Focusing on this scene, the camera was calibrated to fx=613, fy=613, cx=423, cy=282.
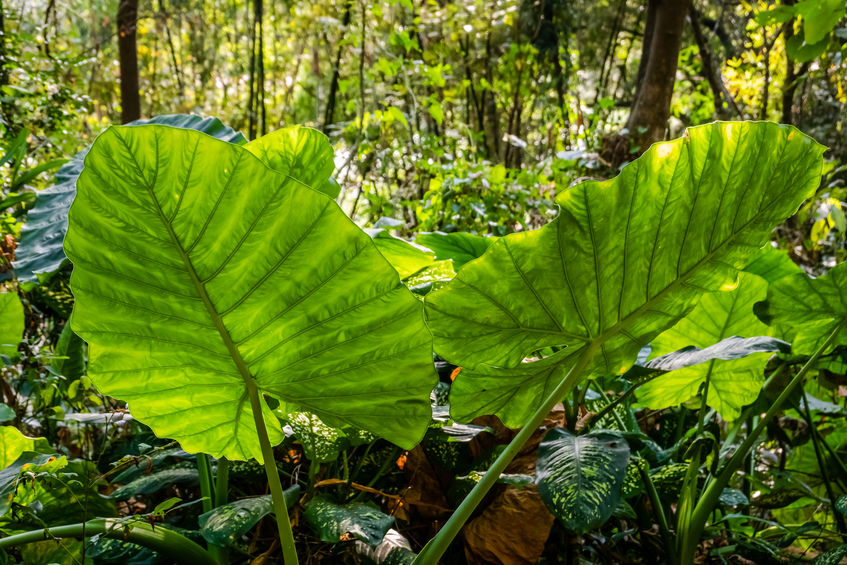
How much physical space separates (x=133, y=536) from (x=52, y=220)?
80 cm

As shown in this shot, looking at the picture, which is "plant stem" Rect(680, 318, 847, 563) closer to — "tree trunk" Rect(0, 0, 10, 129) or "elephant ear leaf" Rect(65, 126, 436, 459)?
"elephant ear leaf" Rect(65, 126, 436, 459)

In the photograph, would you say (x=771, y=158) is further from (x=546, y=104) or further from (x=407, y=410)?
(x=546, y=104)

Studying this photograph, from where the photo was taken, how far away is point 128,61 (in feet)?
12.0

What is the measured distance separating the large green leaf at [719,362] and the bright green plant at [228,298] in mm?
596

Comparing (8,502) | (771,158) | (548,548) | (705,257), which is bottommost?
(548,548)

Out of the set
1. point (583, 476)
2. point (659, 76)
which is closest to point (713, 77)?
point (659, 76)

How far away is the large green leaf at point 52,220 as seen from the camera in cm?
108

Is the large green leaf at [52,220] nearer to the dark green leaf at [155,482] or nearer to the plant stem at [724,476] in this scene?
the dark green leaf at [155,482]

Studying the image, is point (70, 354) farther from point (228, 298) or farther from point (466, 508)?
point (466, 508)

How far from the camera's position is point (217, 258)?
51 cm

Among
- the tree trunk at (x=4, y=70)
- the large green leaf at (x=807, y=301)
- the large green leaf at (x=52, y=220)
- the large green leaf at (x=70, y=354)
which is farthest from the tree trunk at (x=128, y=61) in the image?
the large green leaf at (x=807, y=301)

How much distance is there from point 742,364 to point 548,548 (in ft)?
1.38

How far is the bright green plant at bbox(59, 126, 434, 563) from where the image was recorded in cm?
48

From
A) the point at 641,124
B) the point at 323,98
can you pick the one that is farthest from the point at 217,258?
the point at 323,98
